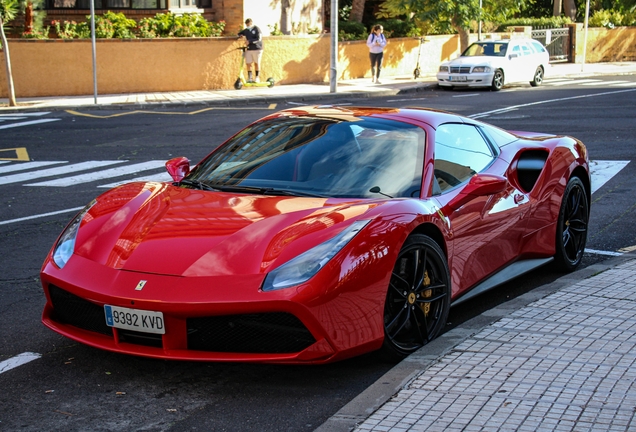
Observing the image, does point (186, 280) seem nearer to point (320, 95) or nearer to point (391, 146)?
point (391, 146)

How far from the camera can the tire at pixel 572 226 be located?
6922mm

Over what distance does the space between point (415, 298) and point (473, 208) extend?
3.13ft

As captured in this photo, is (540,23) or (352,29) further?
(540,23)

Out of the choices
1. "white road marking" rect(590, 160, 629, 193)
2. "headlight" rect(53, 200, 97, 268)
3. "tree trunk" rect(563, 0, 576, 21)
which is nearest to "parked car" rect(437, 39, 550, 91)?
"white road marking" rect(590, 160, 629, 193)

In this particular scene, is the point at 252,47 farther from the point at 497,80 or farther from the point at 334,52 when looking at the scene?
the point at 497,80

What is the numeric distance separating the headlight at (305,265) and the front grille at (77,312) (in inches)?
35.7

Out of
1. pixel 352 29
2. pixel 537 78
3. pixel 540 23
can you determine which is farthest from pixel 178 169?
pixel 540 23

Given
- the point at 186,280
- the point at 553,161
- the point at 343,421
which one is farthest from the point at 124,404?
the point at 553,161

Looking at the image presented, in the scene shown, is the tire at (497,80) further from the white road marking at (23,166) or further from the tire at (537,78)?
the white road marking at (23,166)

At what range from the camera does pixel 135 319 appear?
14.7 ft

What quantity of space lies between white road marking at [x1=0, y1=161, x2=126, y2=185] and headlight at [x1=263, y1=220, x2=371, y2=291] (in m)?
8.59

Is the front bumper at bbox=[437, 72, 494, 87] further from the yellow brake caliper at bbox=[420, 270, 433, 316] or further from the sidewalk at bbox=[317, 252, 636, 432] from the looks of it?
the yellow brake caliper at bbox=[420, 270, 433, 316]

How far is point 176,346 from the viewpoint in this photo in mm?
4461

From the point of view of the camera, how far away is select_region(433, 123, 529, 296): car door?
559cm
